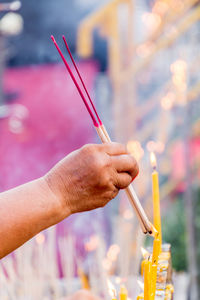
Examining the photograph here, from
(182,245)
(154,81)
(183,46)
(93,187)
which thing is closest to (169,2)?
(183,46)

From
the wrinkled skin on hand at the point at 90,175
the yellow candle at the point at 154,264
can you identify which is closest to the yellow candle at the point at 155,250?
the yellow candle at the point at 154,264

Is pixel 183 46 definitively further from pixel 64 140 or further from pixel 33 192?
pixel 33 192

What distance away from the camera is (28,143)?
398cm

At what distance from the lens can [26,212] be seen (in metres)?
0.85

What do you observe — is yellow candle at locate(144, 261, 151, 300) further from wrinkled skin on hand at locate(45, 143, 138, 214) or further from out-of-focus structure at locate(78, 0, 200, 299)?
out-of-focus structure at locate(78, 0, 200, 299)

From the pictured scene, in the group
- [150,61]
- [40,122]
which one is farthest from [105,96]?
[40,122]

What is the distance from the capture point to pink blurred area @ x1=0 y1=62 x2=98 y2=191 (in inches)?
152

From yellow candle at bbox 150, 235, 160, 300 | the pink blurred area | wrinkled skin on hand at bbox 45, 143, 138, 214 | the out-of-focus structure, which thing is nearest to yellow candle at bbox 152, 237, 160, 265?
yellow candle at bbox 150, 235, 160, 300

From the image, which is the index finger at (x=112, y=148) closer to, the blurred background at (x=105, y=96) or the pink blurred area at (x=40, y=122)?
the blurred background at (x=105, y=96)

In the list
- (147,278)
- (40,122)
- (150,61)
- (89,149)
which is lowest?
(147,278)

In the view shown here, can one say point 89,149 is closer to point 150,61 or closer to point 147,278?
point 147,278

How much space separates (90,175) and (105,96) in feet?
9.48

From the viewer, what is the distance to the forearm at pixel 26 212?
→ 32.8 inches

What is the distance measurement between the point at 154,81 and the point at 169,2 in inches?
34.2
